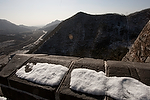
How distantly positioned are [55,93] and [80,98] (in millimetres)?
264

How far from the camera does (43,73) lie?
1.04m

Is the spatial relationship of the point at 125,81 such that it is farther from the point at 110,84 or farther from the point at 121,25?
the point at 121,25

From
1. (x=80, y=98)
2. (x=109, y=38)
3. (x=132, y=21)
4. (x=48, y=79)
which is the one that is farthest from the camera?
(x=132, y=21)

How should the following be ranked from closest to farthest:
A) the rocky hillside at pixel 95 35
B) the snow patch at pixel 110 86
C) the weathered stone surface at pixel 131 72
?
the snow patch at pixel 110 86
the weathered stone surface at pixel 131 72
the rocky hillside at pixel 95 35

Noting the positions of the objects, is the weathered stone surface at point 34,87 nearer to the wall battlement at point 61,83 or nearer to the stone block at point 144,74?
the wall battlement at point 61,83

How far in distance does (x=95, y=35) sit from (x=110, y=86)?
21459mm

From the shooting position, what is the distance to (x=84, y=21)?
24.8 meters

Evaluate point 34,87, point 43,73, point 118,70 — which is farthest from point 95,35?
point 34,87

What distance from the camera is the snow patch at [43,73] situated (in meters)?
0.93

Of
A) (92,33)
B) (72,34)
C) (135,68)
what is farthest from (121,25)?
(135,68)

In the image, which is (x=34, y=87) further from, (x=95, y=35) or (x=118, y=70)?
(x=95, y=35)

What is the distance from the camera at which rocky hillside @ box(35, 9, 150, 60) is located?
18.0 metres

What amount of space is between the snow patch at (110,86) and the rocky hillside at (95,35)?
1547 centimetres

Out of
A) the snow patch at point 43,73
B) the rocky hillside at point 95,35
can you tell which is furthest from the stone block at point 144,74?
the rocky hillside at point 95,35
